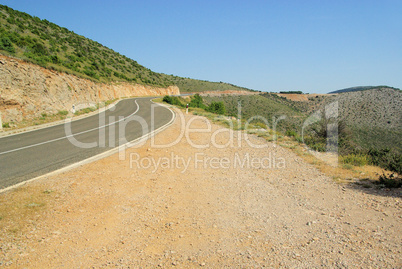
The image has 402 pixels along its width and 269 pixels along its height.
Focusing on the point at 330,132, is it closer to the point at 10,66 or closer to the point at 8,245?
the point at 8,245

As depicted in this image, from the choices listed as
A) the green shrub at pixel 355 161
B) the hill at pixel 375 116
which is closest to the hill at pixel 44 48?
the green shrub at pixel 355 161

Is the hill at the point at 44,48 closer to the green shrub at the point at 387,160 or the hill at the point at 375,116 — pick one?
the green shrub at the point at 387,160

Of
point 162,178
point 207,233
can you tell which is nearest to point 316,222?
point 207,233

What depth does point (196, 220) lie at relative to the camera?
4.96 m

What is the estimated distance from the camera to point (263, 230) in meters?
4.51

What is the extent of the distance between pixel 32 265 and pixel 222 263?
2702mm

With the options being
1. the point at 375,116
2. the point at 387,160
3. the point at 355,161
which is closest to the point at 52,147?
the point at 355,161

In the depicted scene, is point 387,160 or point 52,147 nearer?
point 387,160

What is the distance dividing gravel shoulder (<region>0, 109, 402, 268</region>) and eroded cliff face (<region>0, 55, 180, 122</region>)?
12409 millimetres

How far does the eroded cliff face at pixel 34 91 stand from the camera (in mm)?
16434

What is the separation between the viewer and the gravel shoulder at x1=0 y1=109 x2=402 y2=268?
3.73 meters

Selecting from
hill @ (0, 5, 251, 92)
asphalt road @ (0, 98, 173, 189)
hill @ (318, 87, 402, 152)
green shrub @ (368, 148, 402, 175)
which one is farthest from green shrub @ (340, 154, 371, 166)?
hill @ (0, 5, 251, 92)

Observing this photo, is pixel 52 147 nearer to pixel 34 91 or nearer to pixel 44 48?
pixel 34 91

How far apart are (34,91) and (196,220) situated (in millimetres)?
18981
